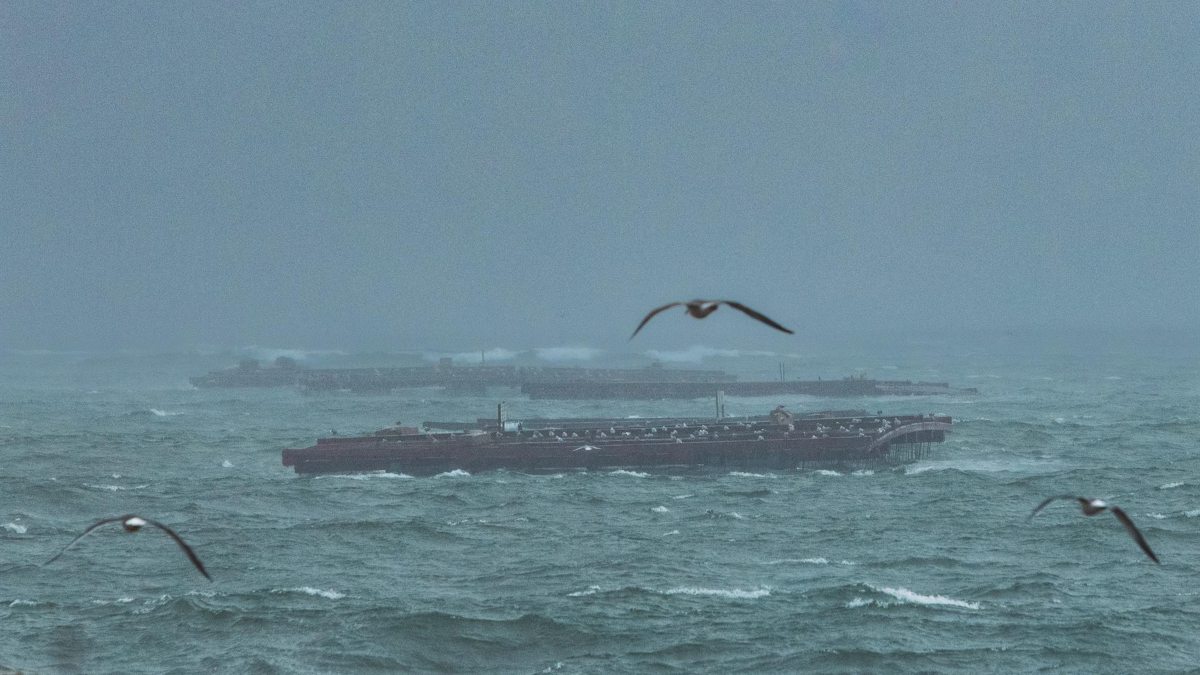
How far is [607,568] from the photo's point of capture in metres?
66.6

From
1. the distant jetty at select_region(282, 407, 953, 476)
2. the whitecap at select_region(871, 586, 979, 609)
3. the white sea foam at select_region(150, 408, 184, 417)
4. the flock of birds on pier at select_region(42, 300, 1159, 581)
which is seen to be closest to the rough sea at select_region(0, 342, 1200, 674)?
the whitecap at select_region(871, 586, 979, 609)

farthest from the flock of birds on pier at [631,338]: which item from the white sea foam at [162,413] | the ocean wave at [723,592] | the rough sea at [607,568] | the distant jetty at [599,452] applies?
the white sea foam at [162,413]

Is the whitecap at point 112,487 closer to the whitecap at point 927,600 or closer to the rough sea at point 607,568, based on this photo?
the rough sea at point 607,568

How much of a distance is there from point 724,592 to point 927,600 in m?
9.04

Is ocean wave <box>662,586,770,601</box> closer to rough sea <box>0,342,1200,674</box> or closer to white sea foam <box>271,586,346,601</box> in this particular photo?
rough sea <box>0,342,1200,674</box>

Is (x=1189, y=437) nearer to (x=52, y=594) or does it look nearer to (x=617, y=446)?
(x=617, y=446)

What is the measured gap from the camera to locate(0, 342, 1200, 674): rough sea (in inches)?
2045

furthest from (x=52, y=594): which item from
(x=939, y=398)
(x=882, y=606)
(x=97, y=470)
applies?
(x=939, y=398)

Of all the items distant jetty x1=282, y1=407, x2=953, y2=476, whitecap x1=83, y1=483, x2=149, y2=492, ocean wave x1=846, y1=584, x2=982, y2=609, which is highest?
distant jetty x1=282, y1=407, x2=953, y2=476

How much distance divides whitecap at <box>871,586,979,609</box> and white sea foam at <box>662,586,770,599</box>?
17.5 ft

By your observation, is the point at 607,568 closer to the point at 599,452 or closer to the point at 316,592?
the point at 316,592

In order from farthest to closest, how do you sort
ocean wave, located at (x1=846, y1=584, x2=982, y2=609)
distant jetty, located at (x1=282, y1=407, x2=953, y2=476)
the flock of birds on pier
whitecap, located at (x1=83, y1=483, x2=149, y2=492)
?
distant jetty, located at (x1=282, y1=407, x2=953, y2=476)
whitecap, located at (x1=83, y1=483, x2=149, y2=492)
ocean wave, located at (x1=846, y1=584, x2=982, y2=609)
the flock of birds on pier

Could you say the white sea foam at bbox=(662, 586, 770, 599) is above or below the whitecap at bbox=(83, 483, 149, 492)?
below

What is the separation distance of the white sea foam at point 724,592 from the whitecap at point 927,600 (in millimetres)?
5337
